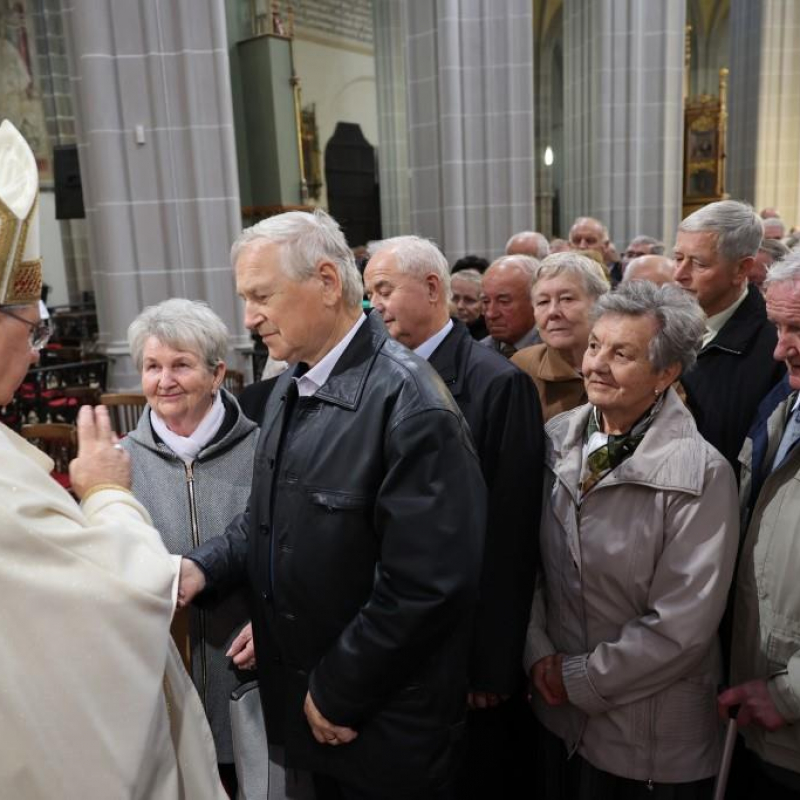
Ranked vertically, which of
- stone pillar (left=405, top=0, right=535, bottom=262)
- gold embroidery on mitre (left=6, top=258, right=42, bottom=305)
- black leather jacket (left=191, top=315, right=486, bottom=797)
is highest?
stone pillar (left=405, top=0, right=535, bottom=262)

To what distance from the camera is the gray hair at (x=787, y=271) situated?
204 centimetres

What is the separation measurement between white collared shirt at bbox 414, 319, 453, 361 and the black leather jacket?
26.2 inches

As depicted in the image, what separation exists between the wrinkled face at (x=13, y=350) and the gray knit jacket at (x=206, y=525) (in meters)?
0.81

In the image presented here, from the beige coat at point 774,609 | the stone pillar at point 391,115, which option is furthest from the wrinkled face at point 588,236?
the stone pillar at point 391,115

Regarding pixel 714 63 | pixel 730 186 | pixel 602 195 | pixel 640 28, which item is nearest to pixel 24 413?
pixel 602 195

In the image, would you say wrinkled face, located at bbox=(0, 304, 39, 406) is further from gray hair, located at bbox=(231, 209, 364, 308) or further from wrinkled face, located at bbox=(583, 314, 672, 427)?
wrinkled face, located at bbox=(583, 314, 672, 427)

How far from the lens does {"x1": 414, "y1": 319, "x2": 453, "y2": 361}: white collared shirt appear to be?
97.1 inches

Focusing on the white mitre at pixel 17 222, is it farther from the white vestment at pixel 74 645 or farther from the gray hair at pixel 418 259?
the gray hair at pixel 418 259

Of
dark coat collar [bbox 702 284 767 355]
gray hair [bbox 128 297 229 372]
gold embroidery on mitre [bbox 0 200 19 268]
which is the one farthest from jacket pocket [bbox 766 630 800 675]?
gold embroidery on mitre [bbox 0 200 19 268]

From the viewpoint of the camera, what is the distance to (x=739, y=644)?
2.04 m

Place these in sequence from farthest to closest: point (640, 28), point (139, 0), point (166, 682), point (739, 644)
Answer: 1. point (640, 28)
2. point (139, 0)
3. point (739, 644)
4. point (166, 682)

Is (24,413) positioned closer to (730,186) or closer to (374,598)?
(374,598)

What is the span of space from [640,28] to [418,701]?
1134 centimetres

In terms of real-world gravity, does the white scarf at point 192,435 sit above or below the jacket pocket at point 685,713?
above
